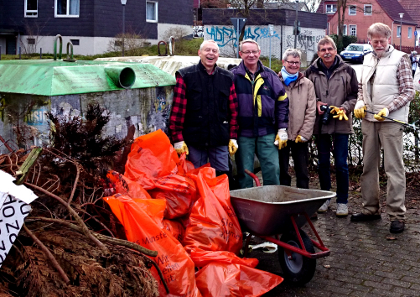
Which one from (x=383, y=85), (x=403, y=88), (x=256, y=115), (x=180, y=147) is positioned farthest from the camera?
(x=383, y=85)

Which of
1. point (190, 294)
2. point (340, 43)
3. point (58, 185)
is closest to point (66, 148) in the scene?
point (58, 185)

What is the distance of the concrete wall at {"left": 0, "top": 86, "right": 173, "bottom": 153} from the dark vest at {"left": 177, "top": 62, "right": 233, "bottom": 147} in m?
0.33

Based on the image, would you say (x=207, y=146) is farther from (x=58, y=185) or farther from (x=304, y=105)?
(x=58, y=185)

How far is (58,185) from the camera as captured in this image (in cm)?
352

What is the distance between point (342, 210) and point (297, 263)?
6.49 ft

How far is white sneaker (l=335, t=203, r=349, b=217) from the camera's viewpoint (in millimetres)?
6039

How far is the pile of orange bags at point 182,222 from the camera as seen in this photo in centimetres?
371

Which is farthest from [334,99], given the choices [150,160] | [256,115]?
[150,160]

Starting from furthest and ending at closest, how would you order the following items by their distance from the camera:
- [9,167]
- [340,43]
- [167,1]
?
[340,43]
[167,1]
[9,167]

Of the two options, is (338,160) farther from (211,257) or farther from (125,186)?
(125,186)

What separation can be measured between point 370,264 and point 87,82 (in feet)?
9.37

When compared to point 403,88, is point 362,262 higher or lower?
lower

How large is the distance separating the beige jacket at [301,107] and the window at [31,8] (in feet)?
90.0

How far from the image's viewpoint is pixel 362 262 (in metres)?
4.72
